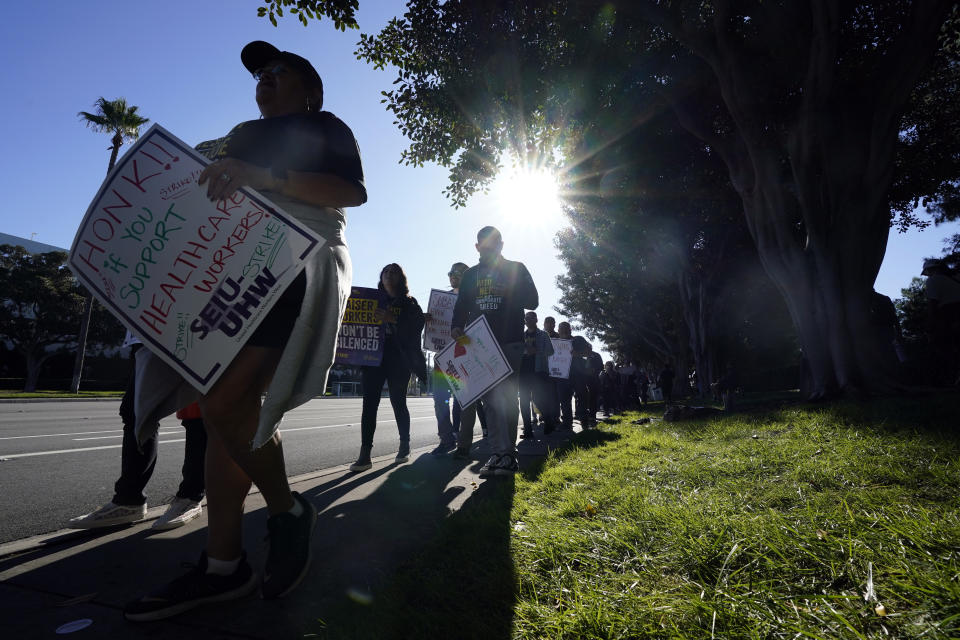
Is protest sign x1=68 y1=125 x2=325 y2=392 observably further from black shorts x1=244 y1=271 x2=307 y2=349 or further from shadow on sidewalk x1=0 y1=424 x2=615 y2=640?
shadow on sidewalk x1=0 y1=424 x2=615 y2=640

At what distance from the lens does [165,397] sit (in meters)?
2.05

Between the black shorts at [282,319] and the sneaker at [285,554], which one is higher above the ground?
the black shorts at [282,319]

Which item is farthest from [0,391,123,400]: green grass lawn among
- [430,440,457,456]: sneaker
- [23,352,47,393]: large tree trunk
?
[430,440,457,456]: sneaker

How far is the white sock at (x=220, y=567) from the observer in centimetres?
179

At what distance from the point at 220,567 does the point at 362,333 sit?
3.54 meters

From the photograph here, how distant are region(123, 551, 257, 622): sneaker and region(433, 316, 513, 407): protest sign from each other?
2.72 metres

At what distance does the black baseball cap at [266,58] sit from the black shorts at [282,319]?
105 cm

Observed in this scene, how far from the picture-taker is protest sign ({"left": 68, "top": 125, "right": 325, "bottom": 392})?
5.79 ft

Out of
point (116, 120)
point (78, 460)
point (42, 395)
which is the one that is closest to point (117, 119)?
point (116, 120)

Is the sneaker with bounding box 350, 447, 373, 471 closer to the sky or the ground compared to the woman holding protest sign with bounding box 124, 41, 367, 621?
closer to the ground

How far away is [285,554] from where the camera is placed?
1877 millimetres

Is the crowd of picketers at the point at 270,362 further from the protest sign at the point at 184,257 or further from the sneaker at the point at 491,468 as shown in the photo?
the sneaker at the point at 491,468

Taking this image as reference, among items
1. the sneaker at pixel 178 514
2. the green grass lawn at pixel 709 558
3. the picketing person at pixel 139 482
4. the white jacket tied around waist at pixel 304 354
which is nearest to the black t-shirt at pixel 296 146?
the white jacket tied around waist at pixel 304 354

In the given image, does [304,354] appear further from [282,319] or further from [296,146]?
[296,146]
